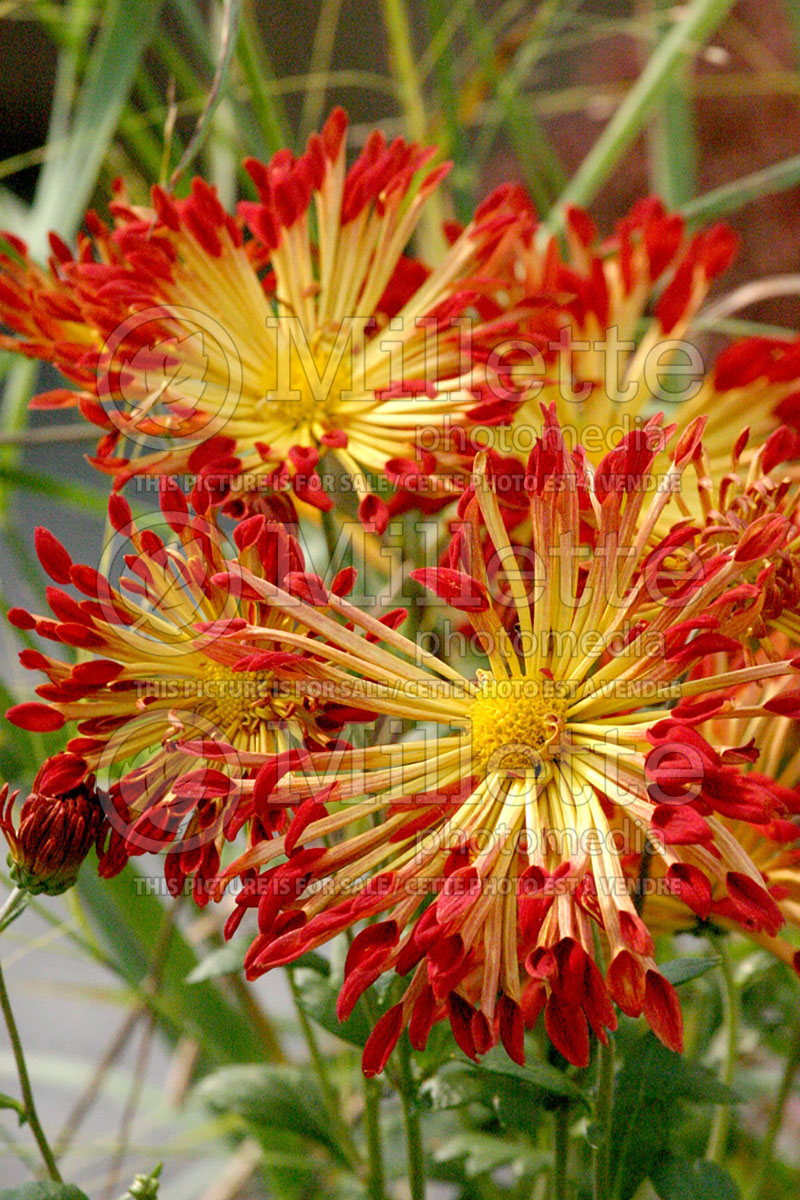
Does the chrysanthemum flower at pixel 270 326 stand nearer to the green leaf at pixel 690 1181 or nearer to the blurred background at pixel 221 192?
the blurred background at pixel 221 192

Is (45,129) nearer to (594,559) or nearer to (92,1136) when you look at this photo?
(92,1136)

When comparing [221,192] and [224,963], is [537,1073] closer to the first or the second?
[224,963]

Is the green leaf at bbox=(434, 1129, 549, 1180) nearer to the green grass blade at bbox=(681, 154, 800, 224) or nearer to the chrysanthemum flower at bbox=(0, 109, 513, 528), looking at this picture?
the chrysanthemum flower at bbox=(0, 109, 513, 528)

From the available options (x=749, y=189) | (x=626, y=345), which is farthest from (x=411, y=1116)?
(x=749, y=189)

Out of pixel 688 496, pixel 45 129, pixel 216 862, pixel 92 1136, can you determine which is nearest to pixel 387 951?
pixel 216 862

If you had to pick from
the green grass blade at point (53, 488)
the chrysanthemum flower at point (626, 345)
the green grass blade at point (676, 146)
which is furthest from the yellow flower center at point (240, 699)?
the green grass blade at point (676, 146)

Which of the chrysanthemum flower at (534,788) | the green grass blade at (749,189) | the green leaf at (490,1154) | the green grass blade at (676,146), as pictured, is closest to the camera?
the chrysanthemum flower at (534,788)
